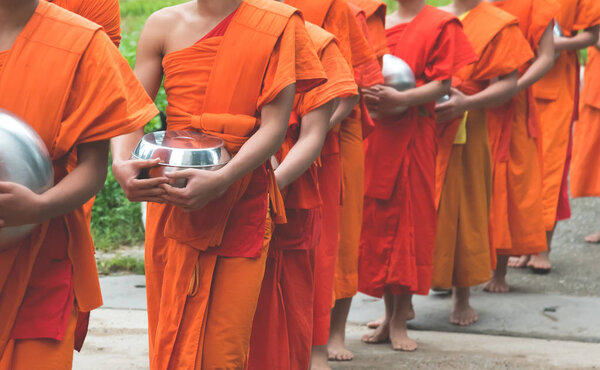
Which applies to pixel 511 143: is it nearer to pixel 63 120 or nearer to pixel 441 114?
pixel 441 114

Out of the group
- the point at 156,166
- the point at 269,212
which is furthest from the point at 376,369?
the point at 156,166

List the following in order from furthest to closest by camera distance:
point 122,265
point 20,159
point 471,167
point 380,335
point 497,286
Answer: point 122,265 → point 497,286 → point 471,167 → point 380,335 → point 20,159

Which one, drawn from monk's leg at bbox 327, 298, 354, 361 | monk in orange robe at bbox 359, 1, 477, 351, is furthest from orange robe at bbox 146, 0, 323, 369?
monk in orange robe at bbox 359, 1, 477, 351

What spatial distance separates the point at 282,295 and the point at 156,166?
1.06m

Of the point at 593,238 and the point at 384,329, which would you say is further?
the point at 593,238

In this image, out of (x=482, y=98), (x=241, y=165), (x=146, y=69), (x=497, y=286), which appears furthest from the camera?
(x=497, y=286)

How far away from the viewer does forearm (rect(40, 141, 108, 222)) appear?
2.80 m

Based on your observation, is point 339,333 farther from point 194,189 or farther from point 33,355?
point 33,355

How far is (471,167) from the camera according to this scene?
6.13 metres

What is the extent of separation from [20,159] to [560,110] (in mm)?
5375

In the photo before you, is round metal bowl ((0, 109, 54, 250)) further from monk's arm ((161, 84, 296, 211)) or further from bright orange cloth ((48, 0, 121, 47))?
bright orange cloth ((48, 0, 121, 47))

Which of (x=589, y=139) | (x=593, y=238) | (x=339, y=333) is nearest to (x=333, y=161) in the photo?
(x=339, y=333)

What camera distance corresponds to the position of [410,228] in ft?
18.5

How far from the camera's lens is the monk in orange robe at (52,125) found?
2.85 m
